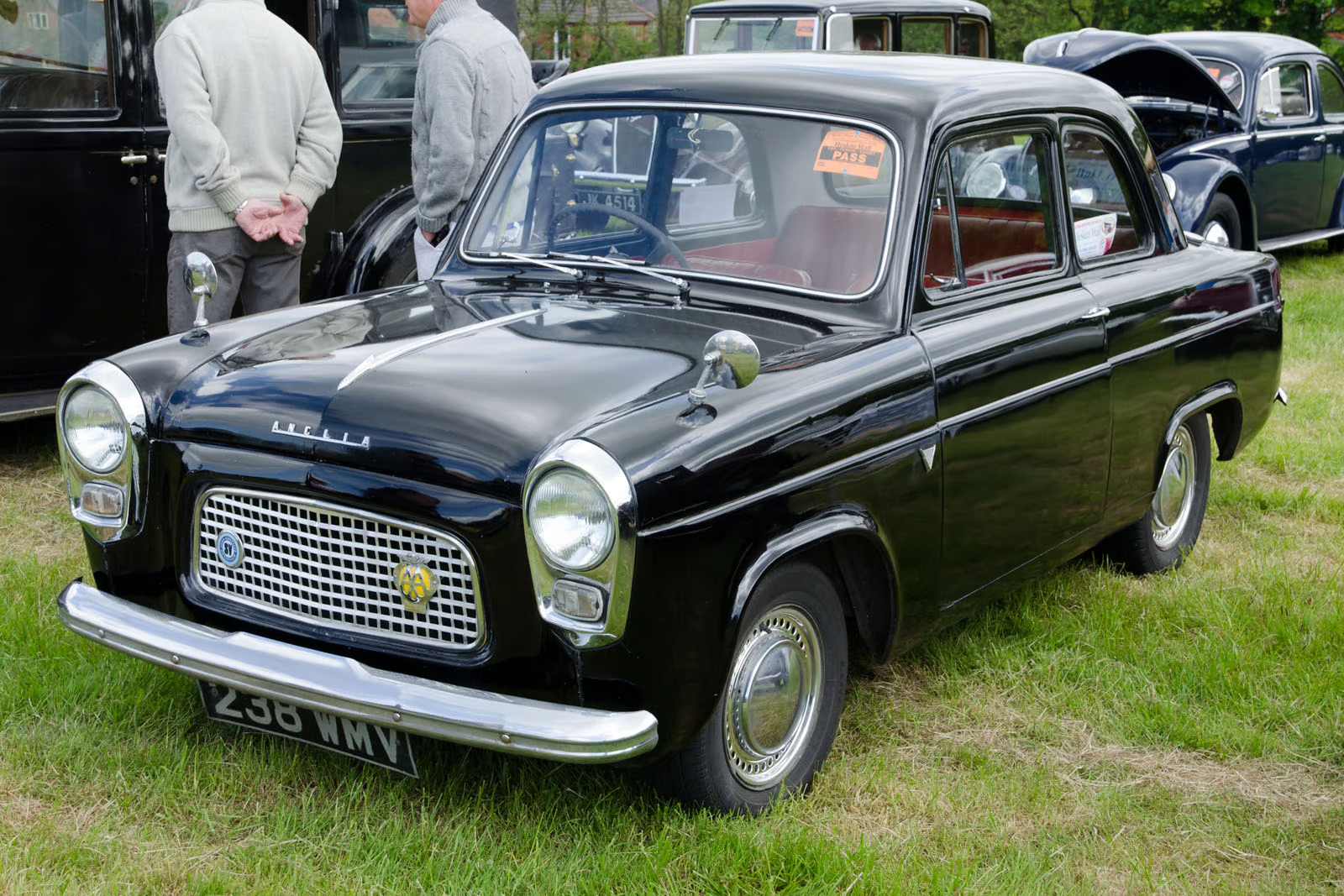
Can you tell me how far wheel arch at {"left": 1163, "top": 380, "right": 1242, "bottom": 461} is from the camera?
4.77 meters

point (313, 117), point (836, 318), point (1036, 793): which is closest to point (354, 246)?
point (313, 117)

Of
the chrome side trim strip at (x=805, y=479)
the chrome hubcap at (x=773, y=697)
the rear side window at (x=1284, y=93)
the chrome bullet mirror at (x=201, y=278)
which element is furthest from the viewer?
the rear side window at (x=1284, y=93)

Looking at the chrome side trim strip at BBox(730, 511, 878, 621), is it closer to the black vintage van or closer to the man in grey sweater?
the man in grey sweater

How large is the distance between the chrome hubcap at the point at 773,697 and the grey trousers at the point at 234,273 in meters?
2.89

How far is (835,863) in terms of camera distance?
3.05m

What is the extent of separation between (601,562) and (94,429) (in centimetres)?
142

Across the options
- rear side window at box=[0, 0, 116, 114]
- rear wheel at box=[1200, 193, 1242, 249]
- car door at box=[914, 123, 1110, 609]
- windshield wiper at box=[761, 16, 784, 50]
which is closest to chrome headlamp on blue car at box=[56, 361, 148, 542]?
car door at box=[914, 123, 1110, 609]

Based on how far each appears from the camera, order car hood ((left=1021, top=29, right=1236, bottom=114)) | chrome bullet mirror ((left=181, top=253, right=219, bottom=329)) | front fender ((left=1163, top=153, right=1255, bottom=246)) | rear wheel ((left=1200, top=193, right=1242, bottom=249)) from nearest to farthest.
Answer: chrome bullet mirror ((left=181, top=253, right=219, bottom=329)) < car hood ((left=1021, top=29, right=1236, bottom=114)) < front fender ((left=1163, top=153, right=1255, bottom=246)) < rear wheel ((left=1200, top=193, right=1242, bottom=249))

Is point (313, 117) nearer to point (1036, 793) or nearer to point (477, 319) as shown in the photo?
point (477, 319)

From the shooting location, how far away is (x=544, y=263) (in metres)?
4.09

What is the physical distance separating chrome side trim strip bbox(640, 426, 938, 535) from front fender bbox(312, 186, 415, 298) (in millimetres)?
3440

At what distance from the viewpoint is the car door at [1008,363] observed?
3.71 metres

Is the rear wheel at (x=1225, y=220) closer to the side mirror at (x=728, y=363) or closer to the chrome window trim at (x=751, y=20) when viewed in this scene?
the chrome window trim at (x=751, y=20)

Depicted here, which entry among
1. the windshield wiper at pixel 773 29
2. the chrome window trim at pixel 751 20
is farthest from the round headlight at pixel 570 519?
the windshield wiper at pixel 773 29
